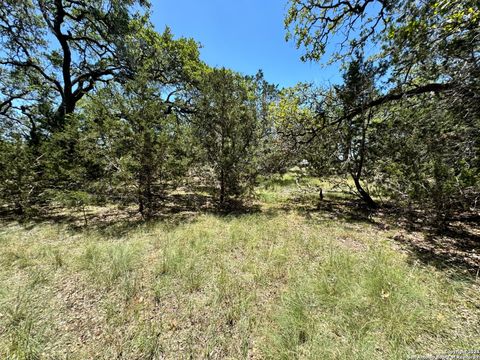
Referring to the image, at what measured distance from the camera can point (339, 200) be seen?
848 cm

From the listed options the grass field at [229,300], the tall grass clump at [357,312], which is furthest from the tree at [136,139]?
the tall grass clump at [357,312]

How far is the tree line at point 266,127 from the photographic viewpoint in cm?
360

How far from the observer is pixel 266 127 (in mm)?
7340

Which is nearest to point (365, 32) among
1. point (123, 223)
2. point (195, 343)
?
point (195, 343)

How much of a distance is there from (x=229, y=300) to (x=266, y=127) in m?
6.05

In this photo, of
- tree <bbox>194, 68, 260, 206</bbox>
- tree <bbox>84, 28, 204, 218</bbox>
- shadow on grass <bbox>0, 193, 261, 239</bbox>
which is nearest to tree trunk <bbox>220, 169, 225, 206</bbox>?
tree <bbox>194, 68, 260, 206</bbox>

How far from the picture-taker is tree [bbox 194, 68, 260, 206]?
20.8ft

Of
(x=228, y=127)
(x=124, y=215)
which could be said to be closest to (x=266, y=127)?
(x=228, y=127)

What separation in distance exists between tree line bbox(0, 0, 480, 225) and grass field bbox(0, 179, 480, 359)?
2.04 meters

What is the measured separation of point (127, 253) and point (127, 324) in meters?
1.56

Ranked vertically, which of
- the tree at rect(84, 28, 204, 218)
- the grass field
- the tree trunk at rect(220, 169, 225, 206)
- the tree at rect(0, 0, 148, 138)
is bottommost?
the grass field

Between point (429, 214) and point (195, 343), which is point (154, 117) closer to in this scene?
point (195, 343)

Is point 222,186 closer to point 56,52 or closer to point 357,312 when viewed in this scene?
point 357,312

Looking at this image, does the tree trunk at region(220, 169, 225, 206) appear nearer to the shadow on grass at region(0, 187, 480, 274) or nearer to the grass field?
the shadow on grass at region(0, 187, 480, 274)
